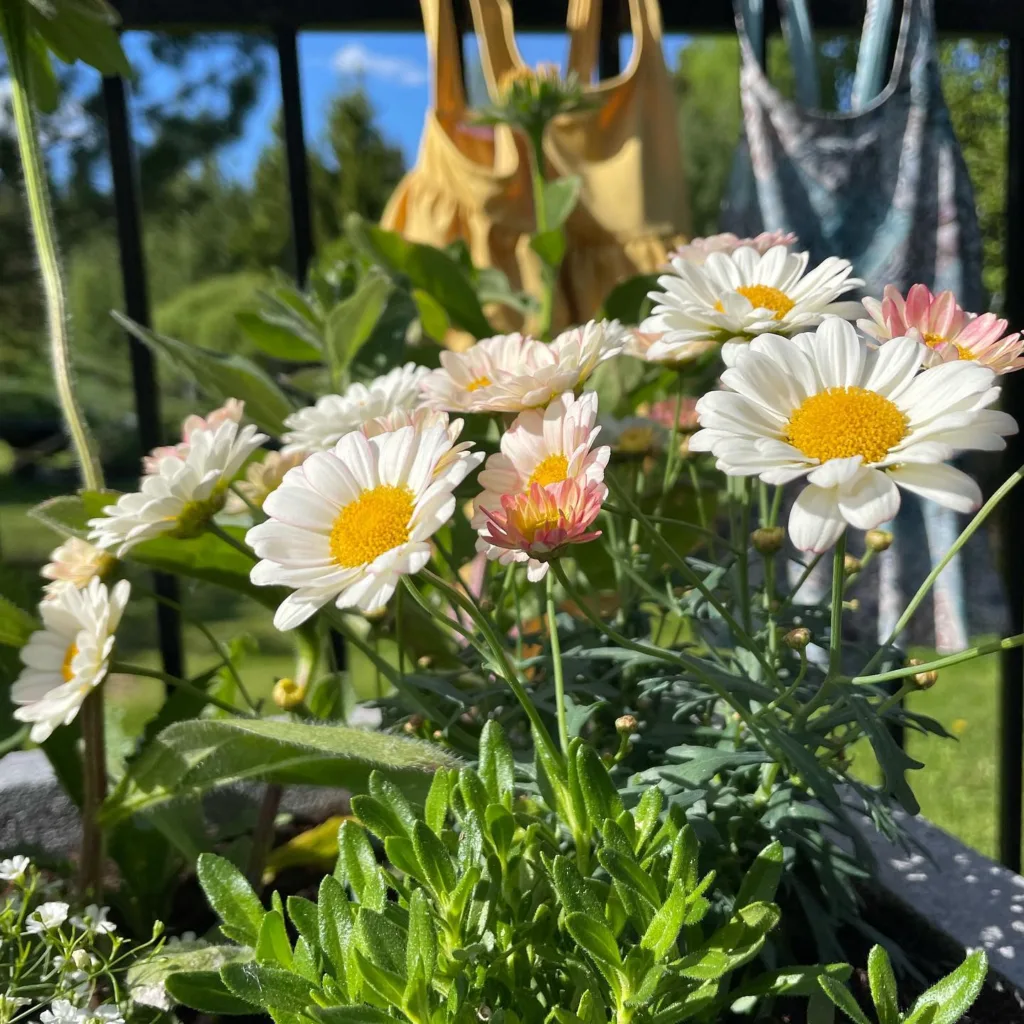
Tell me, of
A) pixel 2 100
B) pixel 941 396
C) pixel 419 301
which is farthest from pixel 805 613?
pixel 2 100

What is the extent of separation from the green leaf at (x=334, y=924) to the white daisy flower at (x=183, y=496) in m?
0.20

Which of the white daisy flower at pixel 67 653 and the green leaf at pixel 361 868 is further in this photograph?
the white daisy flower at pixel 67 653

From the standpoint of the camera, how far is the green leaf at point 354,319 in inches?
28.4

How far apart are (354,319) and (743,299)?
0.37 metres

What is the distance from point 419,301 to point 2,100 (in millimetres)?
3523

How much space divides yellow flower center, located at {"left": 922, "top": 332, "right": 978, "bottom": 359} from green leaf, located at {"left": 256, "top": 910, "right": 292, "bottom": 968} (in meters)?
0.38

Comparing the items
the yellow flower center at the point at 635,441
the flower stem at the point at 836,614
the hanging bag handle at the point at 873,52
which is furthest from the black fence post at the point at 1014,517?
the flower stem at the point at 836,614

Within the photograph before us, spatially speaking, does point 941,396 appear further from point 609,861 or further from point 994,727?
point 994,727

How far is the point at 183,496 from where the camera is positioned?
490mm

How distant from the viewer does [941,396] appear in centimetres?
36

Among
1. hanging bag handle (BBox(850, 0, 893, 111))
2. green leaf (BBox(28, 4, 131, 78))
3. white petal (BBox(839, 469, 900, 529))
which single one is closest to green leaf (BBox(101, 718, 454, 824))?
white petal (BBox(839, 469, 900, 529))

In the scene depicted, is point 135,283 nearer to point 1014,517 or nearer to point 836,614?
point 836,614

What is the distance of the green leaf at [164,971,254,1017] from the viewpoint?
43cm

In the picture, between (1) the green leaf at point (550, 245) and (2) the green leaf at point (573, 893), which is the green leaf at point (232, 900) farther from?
(1) the green leaf at point (550, 245)
